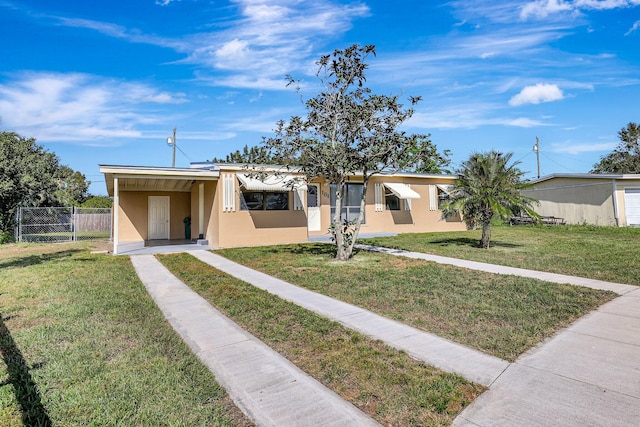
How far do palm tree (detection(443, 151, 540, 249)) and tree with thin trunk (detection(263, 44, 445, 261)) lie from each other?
132 inches

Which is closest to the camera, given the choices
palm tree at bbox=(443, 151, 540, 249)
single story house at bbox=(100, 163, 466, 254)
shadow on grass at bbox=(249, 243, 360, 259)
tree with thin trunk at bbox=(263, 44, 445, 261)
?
tree with thin trunk at bbox=(263, 44, 445, 261)

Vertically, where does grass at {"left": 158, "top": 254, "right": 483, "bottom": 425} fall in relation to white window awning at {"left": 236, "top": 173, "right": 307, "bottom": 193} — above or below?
below

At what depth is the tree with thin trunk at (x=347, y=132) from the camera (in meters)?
9.66

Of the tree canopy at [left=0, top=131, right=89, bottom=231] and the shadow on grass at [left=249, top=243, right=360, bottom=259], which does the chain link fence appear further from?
the shadow on grass at [left=249, top=243, right=360, bottom=259]

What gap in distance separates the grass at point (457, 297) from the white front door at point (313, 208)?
6651 millimetres

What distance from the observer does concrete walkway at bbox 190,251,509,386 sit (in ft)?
11.1

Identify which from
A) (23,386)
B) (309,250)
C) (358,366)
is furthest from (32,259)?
(358,366)

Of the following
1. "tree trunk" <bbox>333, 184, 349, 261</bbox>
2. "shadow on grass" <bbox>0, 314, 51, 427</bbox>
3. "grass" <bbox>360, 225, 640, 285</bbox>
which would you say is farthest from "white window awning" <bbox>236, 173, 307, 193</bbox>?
"shadow on grass" <bbox>0, 314, 51, 427</bbox>

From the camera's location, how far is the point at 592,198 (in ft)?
65.9

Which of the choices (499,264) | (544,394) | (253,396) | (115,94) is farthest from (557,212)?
(115,94)

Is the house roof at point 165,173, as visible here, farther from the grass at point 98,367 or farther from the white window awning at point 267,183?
the grass at point 98,367

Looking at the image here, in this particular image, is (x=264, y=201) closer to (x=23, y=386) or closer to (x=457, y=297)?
(x=457, y=297)

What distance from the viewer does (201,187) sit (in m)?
15.8

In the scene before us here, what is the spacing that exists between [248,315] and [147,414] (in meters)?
2.56
